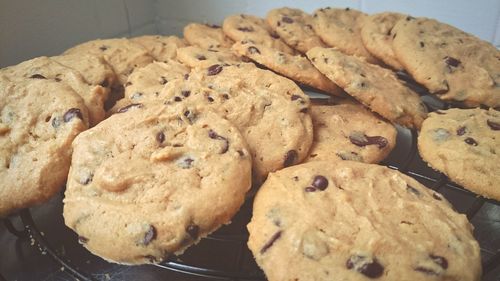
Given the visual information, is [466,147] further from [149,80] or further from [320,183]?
[149,80]

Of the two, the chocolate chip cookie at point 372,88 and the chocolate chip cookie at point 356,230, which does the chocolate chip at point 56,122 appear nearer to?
the chocolate chip cookie at point 356,230

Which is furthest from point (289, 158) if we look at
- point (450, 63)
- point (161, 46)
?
point (161, 46)

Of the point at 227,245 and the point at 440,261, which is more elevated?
the point at 440,261

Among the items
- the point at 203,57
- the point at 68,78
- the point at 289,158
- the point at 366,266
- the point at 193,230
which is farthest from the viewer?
the point at 203,57

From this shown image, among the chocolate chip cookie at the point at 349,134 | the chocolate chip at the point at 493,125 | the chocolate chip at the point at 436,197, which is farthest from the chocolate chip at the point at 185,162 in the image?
the chocolate chip at the point at 493,125

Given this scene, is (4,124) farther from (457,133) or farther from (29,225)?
(457,133)

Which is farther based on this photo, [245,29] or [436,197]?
[245,29]

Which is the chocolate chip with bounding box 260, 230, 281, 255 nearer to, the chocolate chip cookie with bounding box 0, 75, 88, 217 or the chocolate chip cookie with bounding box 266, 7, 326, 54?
the chocolate chip cookie with bounding box 0, 75, 88, 217

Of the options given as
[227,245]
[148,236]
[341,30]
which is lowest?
[227,245]
